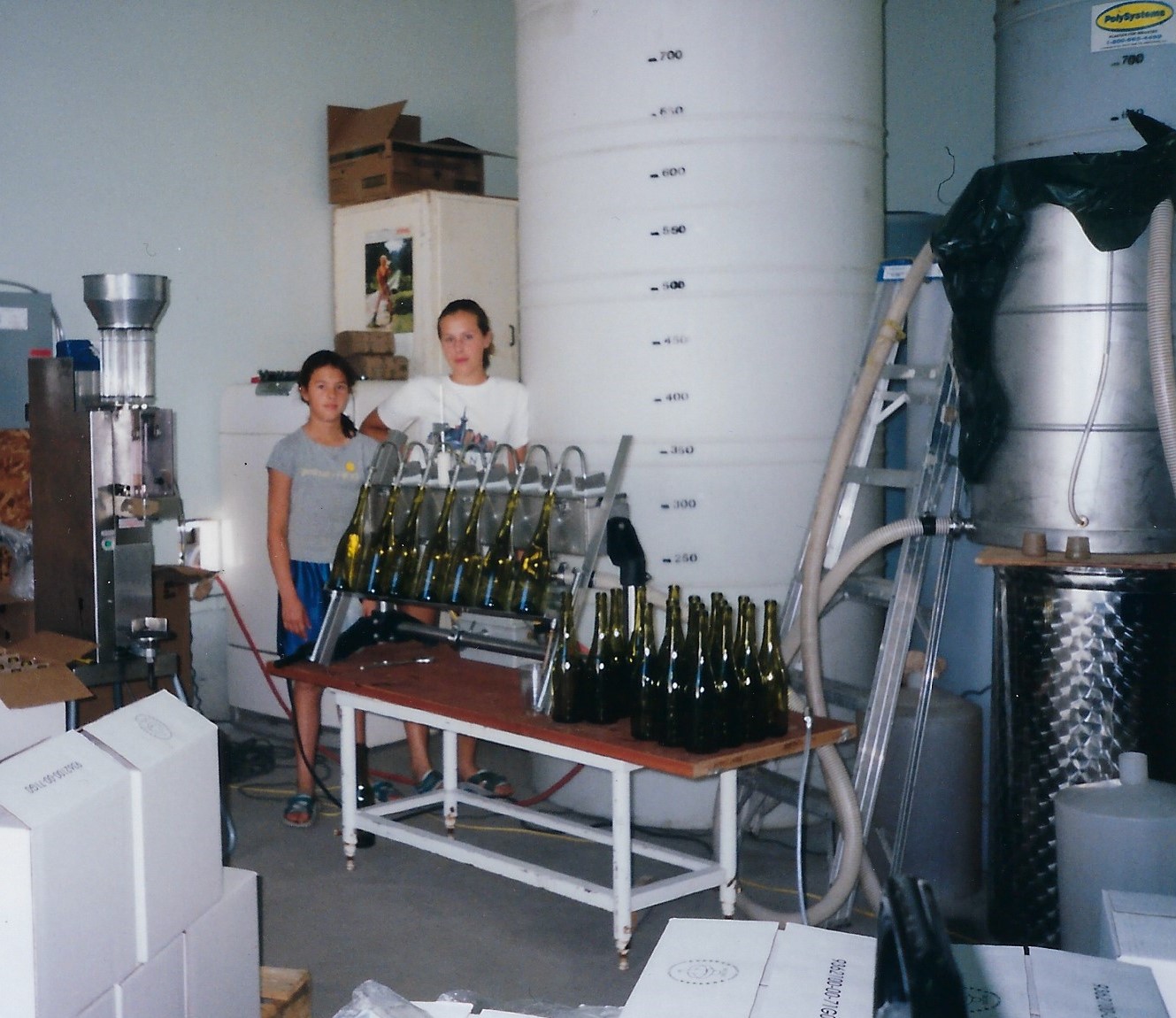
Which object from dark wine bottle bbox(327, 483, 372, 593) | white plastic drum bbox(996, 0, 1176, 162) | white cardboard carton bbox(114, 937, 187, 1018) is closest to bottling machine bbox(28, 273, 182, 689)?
dark wine bottle bbox(327, 483, 372, 593)

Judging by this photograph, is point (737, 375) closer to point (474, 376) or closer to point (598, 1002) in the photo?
point (474, 376)

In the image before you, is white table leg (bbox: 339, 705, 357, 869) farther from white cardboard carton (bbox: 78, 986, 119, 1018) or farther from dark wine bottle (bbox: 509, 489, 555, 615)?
white cardboard carton (bbox: 78, 986, 119, 1018)

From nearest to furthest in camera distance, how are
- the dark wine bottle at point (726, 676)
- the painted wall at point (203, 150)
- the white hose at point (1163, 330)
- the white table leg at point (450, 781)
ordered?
the white hose at point (1163, 330) < the dark wine bottle at point (726, 676) < the white table leg at point (450, 781) < the painted wall at point (203, 150)

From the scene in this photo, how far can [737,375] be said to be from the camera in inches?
150

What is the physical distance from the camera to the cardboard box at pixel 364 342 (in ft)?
16.8

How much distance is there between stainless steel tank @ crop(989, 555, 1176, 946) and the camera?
2934 millimetres

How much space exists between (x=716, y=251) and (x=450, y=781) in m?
1.75

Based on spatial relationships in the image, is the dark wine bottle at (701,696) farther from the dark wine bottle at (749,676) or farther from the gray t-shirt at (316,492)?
the gray t-shirt at (316,492)

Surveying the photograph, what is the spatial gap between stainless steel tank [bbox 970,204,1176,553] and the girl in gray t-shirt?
6.59ft

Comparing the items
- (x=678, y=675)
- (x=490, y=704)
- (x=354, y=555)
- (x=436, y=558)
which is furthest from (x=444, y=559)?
(x=678, y=675)

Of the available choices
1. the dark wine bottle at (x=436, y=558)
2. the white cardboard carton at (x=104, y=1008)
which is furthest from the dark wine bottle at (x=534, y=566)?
the white cardboard carton at (x=104, y=1008)

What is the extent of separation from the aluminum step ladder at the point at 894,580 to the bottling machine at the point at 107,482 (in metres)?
1.75

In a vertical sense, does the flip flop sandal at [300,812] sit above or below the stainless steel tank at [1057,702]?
below

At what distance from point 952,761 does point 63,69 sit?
3908 mm
